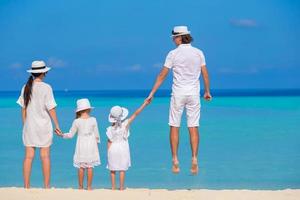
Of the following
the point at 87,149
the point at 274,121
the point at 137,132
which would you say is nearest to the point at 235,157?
the point at 137,132

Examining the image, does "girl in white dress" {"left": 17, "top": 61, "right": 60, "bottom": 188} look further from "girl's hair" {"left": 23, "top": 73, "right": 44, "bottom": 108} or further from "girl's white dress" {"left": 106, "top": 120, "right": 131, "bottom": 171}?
"girl's white dress" {"left": 106, "top": 120, "right": 131, "bottom": 171}

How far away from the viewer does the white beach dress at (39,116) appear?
10781 mm

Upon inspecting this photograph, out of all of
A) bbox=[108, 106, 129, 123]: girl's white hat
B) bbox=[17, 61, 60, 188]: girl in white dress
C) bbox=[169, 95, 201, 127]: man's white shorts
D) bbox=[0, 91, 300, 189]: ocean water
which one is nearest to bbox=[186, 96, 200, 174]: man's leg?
bbox=[169, 95, 201, 127]: man's white shorts

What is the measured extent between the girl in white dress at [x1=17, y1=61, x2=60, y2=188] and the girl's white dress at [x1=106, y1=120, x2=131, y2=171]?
889 mm

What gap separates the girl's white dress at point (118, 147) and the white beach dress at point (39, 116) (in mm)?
Result: 910

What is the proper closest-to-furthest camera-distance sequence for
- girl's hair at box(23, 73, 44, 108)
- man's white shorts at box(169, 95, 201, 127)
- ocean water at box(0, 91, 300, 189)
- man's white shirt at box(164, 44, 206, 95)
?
girl's hair at box(23, 73, 44, 108) → man's white shirt at box(164, 44, 206, 95) → man's white shorts at box(169, 95, 201, 127) → ocean water at box(0, 91, 300, 189)

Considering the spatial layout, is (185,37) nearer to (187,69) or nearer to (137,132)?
(187,69)

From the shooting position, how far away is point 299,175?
1867 centimetres

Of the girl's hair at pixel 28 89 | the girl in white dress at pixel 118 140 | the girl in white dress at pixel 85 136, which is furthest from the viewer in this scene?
the girl in white dress at pixel 118 140

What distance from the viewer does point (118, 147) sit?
37.5 feet

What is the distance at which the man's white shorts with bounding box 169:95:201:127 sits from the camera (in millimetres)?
11047

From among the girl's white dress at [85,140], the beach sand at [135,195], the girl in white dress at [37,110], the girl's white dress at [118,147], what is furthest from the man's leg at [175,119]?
the girl in white dress at [37,110]

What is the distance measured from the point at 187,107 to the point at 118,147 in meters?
1.09

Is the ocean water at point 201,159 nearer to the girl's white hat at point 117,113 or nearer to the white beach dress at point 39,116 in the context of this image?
the girl's white hat at point 117,113
